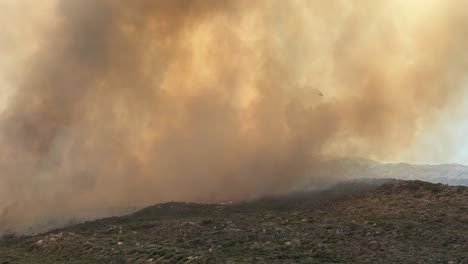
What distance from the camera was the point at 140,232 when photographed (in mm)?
37000

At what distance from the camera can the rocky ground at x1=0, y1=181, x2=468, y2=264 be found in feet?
82.3

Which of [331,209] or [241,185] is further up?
[241,185]

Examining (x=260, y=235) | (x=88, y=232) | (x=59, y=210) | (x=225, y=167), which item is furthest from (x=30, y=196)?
(x=260, y=235)

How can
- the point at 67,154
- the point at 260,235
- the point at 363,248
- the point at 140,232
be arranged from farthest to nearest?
the point at 67,154 → the point at 140,232 → the point at 260,235 → the point at 363,248

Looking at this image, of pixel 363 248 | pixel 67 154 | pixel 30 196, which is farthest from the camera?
pixel 67 154

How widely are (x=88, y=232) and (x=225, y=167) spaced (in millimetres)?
29267

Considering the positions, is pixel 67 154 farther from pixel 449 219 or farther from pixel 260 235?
pixel 449 219

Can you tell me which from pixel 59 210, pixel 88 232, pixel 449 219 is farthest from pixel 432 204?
pixel 59 210

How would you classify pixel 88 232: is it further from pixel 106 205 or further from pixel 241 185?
pixel 241 185

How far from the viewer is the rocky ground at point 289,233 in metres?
Answer: 25.1

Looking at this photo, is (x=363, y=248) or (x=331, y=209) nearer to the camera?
(x=363, y=248)

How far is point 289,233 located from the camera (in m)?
30.8

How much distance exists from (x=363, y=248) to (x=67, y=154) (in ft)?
171

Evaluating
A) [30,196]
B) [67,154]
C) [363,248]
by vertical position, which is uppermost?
[67,154]
